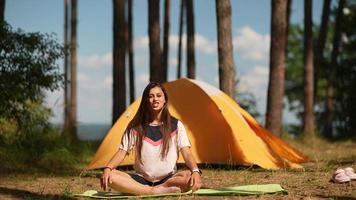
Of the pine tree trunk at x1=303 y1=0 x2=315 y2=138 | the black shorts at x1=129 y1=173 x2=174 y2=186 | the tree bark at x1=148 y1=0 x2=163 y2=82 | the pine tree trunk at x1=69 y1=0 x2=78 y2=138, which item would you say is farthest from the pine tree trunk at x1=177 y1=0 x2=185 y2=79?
the black shorts at x1=129 y1=173 x2=174 y2=186

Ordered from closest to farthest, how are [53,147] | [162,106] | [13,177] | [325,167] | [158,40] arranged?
[162,106] < [13,177] < [325,167] < [53,147] < [158,40]

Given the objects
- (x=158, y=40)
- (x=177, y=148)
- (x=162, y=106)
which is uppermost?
(x=158, y=40)

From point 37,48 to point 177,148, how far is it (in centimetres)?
516

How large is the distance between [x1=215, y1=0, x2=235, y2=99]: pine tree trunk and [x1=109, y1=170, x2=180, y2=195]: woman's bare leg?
5.45 m

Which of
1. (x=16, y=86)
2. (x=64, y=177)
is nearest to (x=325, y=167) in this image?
(x=64, y=177)

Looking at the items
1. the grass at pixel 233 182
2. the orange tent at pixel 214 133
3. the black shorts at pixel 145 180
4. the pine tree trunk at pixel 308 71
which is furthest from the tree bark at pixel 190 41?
the black shorts at pixel 145 180

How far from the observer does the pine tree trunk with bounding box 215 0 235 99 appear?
35.3 feet

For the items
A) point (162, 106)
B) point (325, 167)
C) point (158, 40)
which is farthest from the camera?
point (158, 40)

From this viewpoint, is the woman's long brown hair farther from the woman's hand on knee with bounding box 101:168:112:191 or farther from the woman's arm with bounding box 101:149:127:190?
the woman's hand on knee with bounding box 101:168:112:191

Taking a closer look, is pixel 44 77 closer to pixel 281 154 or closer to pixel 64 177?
pixel 64 177

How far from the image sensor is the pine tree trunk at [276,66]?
41.4 ft

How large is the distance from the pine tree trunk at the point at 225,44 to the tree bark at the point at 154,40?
174 cm

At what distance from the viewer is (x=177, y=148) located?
561 centimetres

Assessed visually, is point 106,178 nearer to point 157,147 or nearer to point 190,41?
point 157,147
